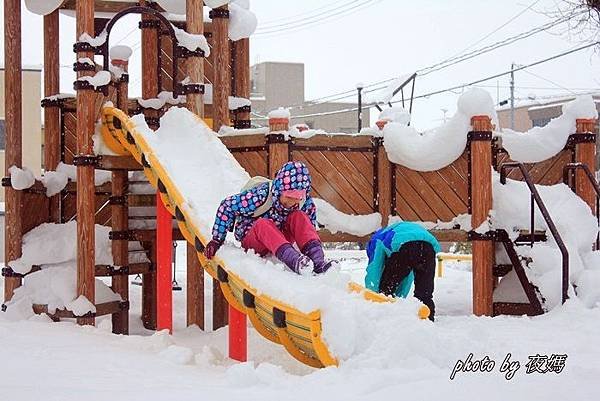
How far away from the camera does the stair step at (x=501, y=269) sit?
8.53m

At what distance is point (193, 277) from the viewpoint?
8.59 metres

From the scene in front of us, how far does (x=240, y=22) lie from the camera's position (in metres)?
10.5

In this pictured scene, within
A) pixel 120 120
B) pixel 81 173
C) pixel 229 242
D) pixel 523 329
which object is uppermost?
pixel 120 120

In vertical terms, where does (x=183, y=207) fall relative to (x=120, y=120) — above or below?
below

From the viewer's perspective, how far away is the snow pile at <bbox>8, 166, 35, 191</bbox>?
8.99 m

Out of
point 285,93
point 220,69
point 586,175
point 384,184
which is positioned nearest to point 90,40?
point 220,69

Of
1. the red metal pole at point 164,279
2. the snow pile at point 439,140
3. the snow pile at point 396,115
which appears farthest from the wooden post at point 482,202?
the red metal pole at point 164,279

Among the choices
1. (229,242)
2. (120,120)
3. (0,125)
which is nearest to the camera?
(229,242)

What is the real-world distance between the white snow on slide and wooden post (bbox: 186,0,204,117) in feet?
0.71

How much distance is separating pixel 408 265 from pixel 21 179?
189 inches

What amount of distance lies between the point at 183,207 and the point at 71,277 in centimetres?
235

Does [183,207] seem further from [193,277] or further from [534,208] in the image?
[534,208]

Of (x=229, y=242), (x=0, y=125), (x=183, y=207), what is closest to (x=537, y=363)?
(x=229, y=242)

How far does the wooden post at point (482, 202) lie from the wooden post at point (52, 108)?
4954 millimetres
